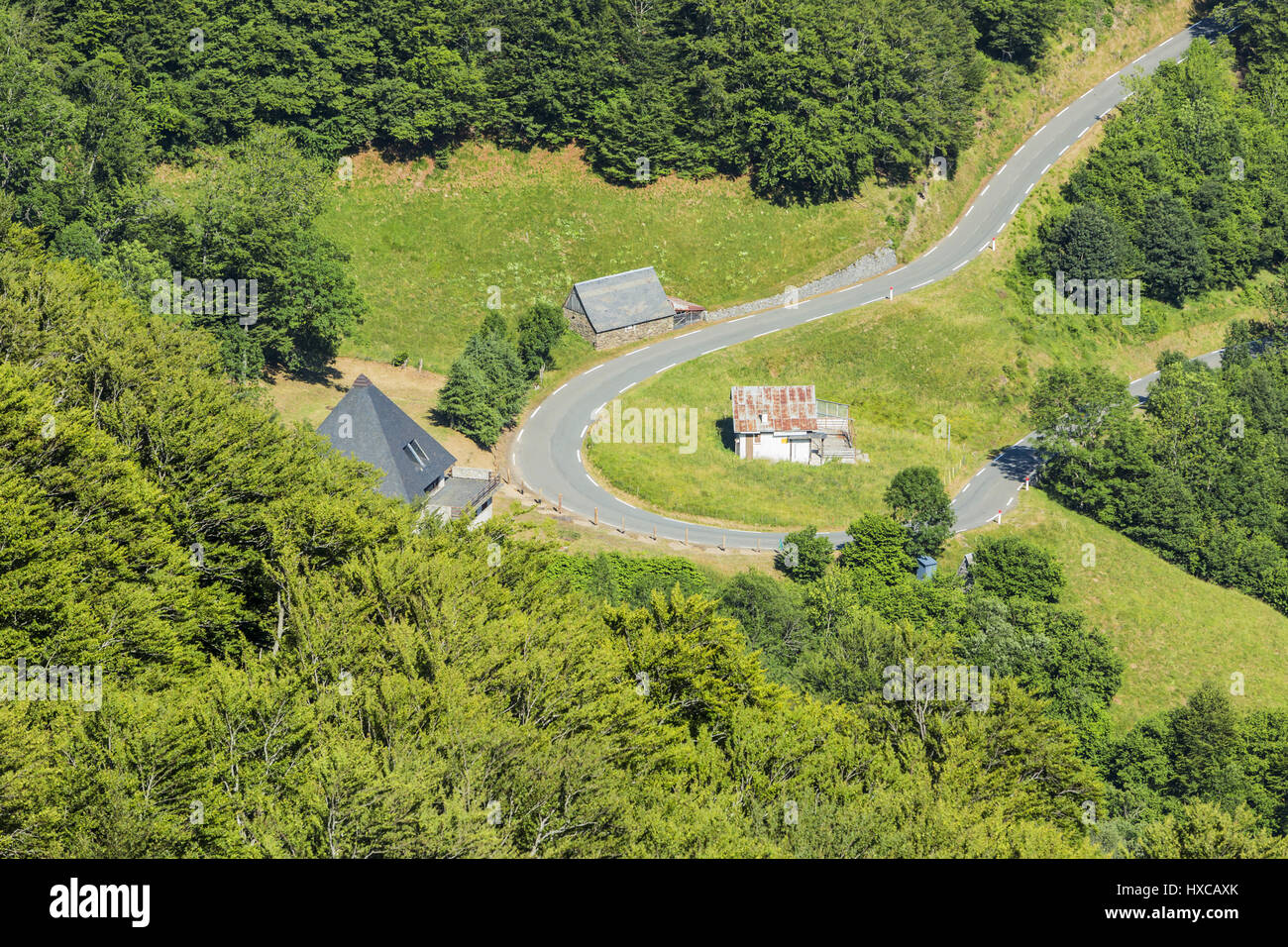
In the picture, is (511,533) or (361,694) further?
(511,533)

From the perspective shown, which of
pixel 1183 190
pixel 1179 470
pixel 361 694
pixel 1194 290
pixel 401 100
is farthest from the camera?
pixel 1183 190

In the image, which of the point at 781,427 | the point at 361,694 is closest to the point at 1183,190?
the point at 781,427

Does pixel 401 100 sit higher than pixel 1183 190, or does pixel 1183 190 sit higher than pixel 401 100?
pixel 401 100

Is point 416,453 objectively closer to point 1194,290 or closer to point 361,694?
point 361,694

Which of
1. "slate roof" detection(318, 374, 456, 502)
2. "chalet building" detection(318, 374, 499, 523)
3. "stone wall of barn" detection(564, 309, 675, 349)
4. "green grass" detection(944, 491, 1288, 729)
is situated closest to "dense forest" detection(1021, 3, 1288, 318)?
"green grass" detection(944, 491, 1288, 729)

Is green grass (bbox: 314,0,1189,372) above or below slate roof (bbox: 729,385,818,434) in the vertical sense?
above

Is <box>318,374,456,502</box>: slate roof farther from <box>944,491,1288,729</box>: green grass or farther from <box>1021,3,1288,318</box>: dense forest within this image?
<box>1021,3,1288,318</box>: dense forest
